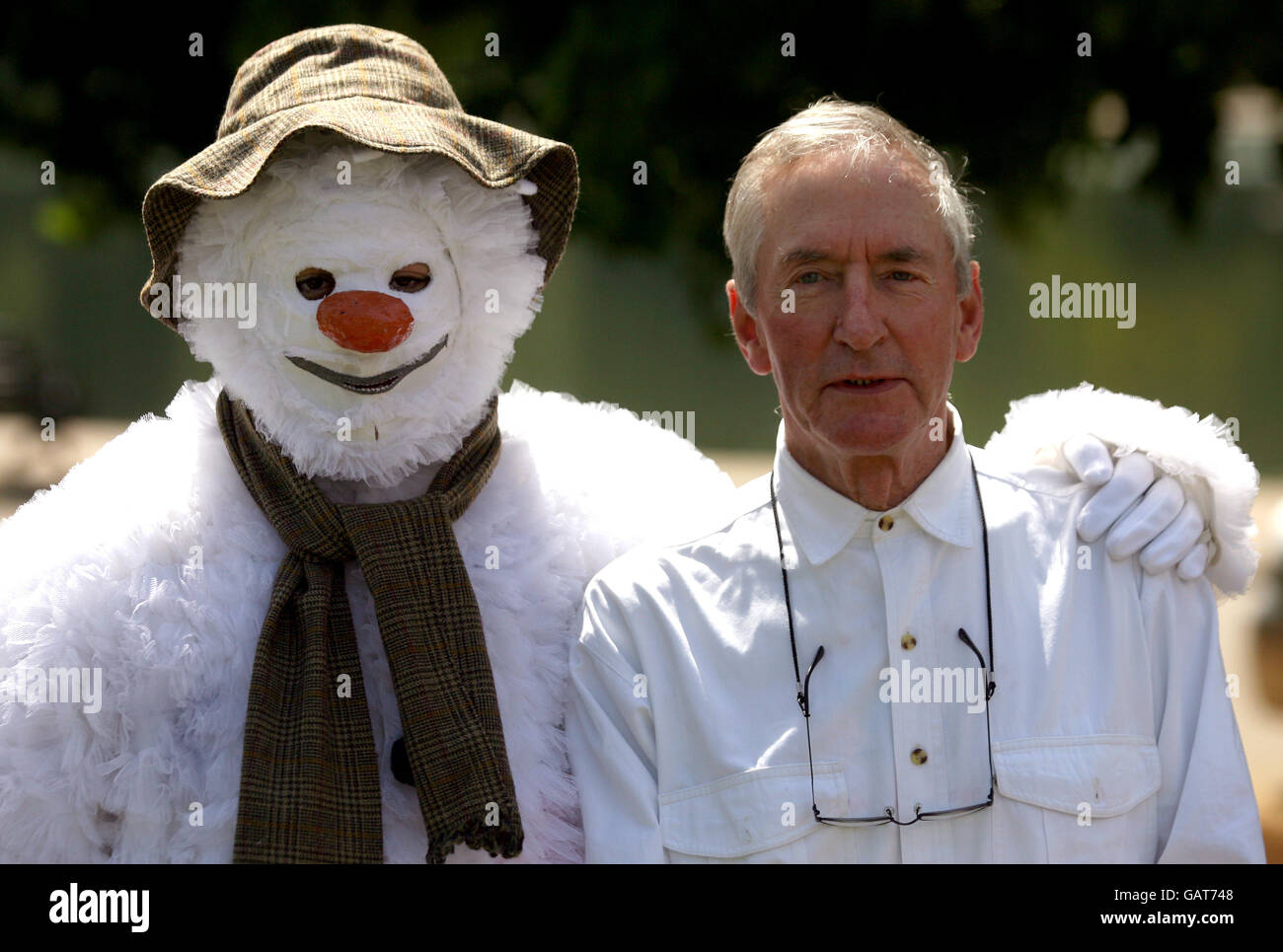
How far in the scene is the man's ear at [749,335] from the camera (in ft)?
9.21

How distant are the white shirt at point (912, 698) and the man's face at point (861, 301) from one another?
0.49 ft

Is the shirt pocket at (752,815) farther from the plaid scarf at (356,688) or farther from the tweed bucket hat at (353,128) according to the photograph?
the tweed bucket hat at (353,128)

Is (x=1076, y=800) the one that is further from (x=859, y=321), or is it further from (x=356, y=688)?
(x=356, y=688)

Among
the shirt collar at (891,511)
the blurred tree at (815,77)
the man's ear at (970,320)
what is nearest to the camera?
the shirt collar at (891,511)

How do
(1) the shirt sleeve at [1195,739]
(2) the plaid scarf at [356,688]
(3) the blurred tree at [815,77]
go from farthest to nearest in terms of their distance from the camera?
(3) the blurred tree at [815,77] < (2) the plaid scarf at [356,688] < (1) the shirt sleeve at [1195,739]

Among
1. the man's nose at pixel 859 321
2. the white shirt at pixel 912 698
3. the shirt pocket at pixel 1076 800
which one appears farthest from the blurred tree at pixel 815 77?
the shirt pocket at pixel 1076 800

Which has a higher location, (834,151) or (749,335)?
(834,151)

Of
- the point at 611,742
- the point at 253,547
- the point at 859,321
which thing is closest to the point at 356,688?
the point at 253,547

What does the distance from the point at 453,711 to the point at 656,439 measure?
926 mm

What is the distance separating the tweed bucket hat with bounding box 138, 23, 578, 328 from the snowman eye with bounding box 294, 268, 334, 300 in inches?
8.2

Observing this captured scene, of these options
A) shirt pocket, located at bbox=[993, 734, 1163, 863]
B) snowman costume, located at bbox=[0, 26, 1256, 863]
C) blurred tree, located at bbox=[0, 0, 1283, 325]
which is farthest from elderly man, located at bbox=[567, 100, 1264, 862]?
blurred tree, located at bbox=[0, 0, 1283, 325]

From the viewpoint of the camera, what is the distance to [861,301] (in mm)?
2578

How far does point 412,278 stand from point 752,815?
118cm
